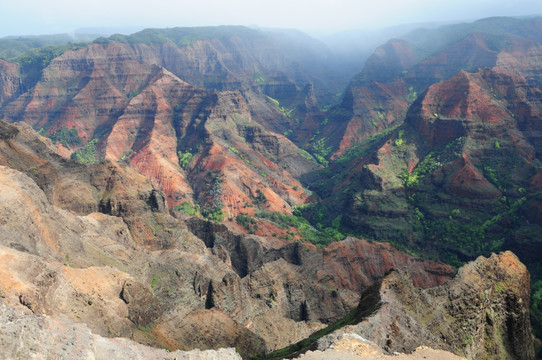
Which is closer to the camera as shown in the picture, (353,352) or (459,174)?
(353,352)

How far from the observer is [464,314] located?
47781mm

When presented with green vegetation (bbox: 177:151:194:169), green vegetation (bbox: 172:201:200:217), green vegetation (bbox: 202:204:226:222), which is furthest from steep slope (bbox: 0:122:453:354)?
green vegetation (bbox: 177:151:194:169)

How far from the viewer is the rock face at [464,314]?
129 feet

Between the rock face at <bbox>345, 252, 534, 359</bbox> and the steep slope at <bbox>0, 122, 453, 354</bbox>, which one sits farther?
the steep slope at <bbox>0, 122, 453, 354</bbox>

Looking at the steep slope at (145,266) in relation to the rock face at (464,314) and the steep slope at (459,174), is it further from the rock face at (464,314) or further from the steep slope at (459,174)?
the steep slope at (459,174)

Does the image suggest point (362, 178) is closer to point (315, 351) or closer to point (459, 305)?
point (459, 305)

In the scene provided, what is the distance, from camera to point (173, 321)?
52.9 m

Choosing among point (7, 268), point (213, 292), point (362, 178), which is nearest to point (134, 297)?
point (213, 292)

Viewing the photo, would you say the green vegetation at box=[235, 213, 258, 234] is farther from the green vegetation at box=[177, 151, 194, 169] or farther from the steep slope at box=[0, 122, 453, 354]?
the green vegetation at box=[177, 151, 194, 169]

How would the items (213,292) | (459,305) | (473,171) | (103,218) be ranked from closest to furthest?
(459,305) < (213,292) < (103,218) < (473,171)

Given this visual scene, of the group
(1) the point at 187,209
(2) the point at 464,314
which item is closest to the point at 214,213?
(1) the point at 187,209

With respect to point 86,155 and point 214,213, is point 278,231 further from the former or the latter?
point 86,155

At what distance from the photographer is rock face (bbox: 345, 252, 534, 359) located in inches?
1553

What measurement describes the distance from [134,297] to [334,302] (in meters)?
40.3
